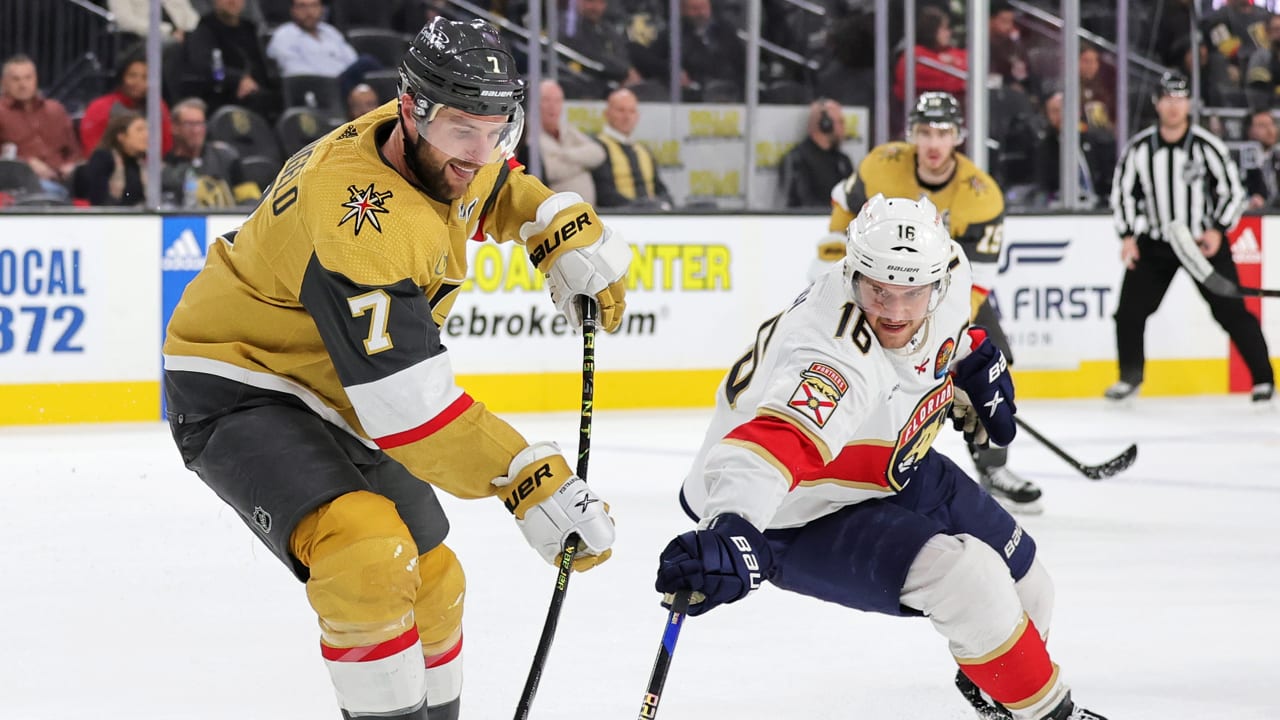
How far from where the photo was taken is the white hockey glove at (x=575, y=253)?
257cm

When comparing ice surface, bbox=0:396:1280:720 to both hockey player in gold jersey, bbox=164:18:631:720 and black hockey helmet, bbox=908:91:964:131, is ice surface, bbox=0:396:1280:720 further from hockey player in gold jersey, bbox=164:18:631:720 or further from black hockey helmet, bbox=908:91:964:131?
black hockey helmet, bbox=908:91:964:131

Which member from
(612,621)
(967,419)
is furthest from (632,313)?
(967,419)

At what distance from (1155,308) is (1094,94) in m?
1.35

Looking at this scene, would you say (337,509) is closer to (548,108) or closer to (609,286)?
(609,286)

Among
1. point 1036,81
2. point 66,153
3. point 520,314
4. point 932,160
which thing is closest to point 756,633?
point 932,160

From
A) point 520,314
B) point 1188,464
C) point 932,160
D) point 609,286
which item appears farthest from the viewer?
point 520,314

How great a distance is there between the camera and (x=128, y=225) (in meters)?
6.52

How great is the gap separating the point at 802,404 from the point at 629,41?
18.9ft

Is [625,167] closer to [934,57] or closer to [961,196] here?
[934,57]

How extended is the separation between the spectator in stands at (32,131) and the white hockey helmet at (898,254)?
491 cm

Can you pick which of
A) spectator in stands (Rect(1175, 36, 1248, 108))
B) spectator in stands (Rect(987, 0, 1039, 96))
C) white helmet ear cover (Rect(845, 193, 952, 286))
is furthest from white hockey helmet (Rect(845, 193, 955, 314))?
spectator in stands (Rect(1175, 36, 1248, 108))

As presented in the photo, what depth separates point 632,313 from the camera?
7223 mm

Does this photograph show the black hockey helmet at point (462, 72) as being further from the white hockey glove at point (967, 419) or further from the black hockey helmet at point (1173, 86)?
the black hockey helmet at point (1173, 86)

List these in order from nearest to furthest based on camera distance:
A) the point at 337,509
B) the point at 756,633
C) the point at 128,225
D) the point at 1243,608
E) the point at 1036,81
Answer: the point at 337,509 → the point at 756,633 → the point at 1243,608 → the point at 128,225 → the point at 1036,81
